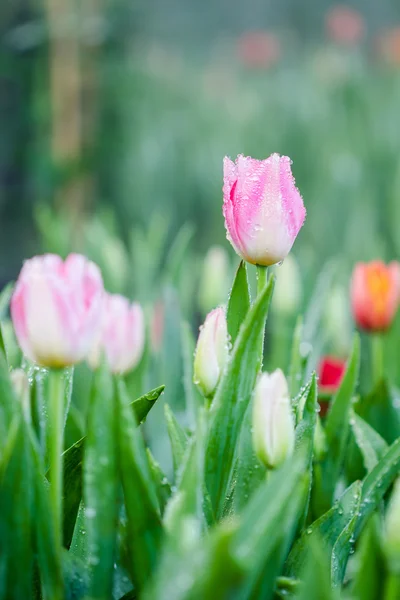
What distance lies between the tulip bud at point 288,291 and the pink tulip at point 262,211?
575mm

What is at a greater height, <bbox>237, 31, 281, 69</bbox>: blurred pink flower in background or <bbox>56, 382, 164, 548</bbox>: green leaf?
<bbox>237, 31, 281, 69</bbox>: blurred pink flower in background

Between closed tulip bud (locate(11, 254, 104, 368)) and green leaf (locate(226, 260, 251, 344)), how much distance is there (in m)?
0.17

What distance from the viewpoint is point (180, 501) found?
21.4 inches

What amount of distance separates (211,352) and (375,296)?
590mm

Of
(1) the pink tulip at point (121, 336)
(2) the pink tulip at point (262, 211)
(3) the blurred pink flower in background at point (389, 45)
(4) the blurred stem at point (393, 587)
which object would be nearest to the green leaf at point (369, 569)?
(4) the blurred stem at point (393, 587)

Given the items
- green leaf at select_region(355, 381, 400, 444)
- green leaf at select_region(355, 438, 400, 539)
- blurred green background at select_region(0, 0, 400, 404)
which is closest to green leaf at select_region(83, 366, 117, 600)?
green leaf at select_region(355, 438, 400, 539)

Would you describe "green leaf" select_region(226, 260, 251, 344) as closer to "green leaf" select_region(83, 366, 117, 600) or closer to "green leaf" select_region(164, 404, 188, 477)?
"green leaf" select_region(164, 404, 188, 477)

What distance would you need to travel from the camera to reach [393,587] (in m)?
0.52

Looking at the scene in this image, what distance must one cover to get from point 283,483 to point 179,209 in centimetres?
252

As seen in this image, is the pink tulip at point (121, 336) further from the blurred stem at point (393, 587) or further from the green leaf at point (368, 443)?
the blurred stem at point (393, 587)

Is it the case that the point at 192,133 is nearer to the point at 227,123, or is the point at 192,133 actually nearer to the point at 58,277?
the point at 227,123

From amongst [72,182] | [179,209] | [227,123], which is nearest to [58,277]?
[179,209]

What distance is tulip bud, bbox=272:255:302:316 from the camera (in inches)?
50.0

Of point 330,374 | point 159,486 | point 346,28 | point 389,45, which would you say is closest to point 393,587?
point 159,486
